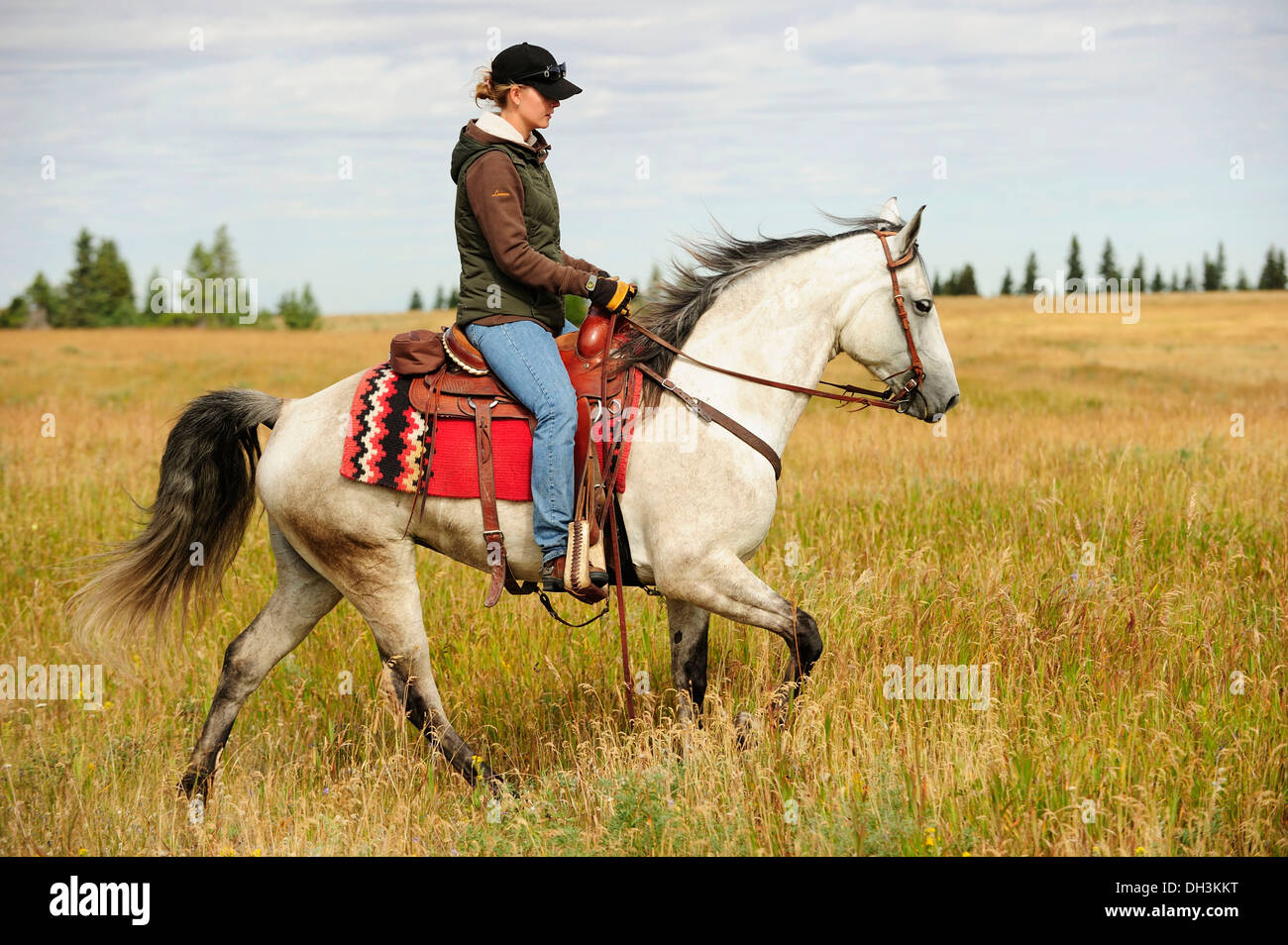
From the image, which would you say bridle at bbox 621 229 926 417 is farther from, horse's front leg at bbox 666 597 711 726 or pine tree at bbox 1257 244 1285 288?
pine tree at bbox 1257 244 1285 288

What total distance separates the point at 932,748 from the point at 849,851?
828 millimetres

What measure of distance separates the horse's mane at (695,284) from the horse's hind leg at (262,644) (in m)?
2.06

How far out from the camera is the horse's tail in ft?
18.3

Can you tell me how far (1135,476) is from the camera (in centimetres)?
993

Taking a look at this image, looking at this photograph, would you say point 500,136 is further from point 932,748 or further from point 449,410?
point 932,748

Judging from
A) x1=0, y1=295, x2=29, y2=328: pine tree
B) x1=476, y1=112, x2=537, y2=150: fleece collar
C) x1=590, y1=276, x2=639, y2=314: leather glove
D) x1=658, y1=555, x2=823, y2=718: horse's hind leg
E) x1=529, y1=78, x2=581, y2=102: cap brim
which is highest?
x1=0, y1=295, x2=29, y2=328: pine tree

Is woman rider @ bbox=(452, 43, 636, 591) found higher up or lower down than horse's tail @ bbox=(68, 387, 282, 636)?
higher up

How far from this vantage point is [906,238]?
5047 mm

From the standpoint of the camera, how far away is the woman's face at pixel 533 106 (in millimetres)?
4996

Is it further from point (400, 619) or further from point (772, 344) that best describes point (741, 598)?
point (400, 619)

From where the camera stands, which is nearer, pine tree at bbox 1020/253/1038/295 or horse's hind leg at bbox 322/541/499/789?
horse's hind leg at bbox 322/541/499/789

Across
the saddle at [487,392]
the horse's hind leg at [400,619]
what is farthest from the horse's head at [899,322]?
the horse's hind leg at [400,619]

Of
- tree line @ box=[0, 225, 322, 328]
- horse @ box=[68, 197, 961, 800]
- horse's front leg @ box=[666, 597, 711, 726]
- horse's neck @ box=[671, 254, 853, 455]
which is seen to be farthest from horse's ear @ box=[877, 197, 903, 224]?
tree line @ box=[0, 225, 322, 328]

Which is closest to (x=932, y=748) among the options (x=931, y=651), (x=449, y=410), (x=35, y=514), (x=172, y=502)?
(x=931, y=651)
